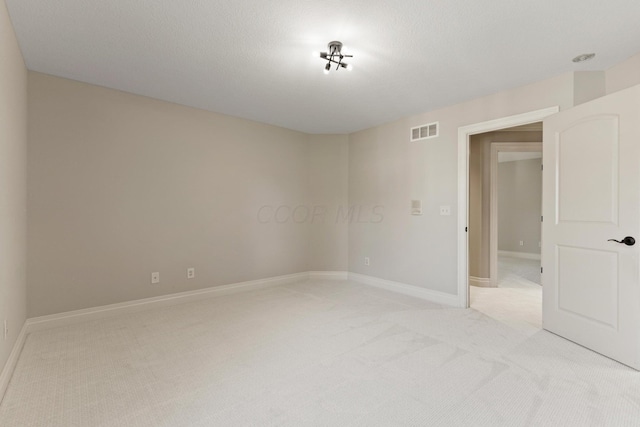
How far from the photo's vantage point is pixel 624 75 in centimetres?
265

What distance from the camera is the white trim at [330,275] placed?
5.14 m

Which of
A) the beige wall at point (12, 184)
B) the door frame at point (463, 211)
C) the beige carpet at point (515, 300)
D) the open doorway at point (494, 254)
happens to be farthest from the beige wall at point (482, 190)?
the beige wall at point (12, 184)

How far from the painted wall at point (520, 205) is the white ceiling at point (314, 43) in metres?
5.44

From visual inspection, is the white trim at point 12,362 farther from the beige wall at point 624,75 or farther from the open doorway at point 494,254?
the beige wall at point 624,75

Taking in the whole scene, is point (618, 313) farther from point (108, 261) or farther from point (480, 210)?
point (108, 261)

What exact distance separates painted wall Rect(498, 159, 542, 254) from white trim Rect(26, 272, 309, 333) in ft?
20.6

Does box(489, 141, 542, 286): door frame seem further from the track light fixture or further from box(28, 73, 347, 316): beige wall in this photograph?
the track light fixture

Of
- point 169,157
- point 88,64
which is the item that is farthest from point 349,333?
point 88,64

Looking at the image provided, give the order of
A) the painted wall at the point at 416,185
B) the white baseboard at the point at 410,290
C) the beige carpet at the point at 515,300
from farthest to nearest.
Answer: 1. the white baseboard at the point at 410,290
2. the painted wall at the point at 416,185
3. the beige carpet at the point at 515,300

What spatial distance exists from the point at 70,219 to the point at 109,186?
1.58 feet

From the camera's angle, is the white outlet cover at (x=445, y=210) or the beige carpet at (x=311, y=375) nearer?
the beige carpet at (x=311, y=375)

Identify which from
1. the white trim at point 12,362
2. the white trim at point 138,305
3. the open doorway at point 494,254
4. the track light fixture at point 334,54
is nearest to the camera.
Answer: the white trim at point 12,362

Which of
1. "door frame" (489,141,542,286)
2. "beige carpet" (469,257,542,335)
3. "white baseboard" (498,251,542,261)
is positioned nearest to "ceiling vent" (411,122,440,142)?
"door frame" (489,141,542,286)

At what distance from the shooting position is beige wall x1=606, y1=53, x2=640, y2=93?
255 centimetres
